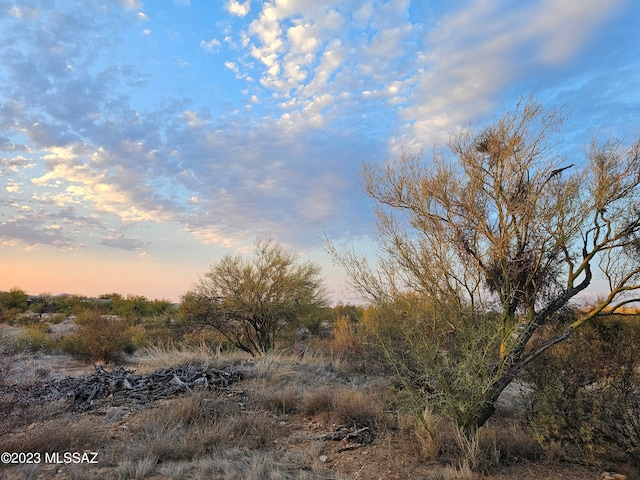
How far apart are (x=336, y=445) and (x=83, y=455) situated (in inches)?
150

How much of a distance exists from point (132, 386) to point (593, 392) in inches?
377

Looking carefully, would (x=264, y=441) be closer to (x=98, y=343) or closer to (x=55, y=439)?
(x=55, y=439)

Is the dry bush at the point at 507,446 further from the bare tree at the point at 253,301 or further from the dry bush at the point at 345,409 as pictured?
the bare tree at the point at 253,301

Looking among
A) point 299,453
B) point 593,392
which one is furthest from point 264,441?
point 593,392

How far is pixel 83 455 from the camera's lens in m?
5.86

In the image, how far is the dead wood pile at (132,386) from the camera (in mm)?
9008

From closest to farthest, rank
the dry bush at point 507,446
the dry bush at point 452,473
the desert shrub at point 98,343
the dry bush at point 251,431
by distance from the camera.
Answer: the dry bush at point 452,473 → the dry bush at point 507,446 → the dry bush at point 251,431 → the desert shrub at point 98,343

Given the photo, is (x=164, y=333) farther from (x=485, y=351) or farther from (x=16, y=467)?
(x=485, y=351)

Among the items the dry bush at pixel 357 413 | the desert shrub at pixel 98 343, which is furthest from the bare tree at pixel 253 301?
the dry bush at pixel 357 413

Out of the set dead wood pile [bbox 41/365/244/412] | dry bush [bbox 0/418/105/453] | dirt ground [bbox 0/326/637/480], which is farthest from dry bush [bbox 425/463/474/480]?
dead wood pile [bbox 41/365/244/412]

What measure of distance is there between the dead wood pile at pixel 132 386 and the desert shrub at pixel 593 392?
6.86 m

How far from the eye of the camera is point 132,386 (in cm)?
978

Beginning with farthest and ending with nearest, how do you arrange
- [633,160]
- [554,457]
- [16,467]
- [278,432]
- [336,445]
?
[278,432]
[336,445]
[633,160]
[554,457]
[16,467]

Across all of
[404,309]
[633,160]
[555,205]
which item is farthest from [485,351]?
[633,160]
